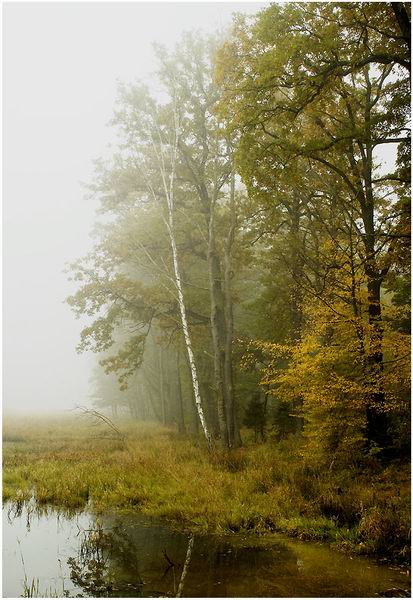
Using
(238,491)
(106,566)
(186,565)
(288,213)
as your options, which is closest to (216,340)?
(288,213)

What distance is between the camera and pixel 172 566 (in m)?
6.38

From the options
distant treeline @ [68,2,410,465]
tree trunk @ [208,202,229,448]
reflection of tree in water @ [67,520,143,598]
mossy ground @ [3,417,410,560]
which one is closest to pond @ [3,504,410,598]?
reflection of tree in water @ [67,520,143,598]

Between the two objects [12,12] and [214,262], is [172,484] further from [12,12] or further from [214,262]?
[12,12]

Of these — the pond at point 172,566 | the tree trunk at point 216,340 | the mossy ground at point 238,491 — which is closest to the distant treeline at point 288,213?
the tree trunk at point 216,340

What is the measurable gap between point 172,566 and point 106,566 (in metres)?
0.94

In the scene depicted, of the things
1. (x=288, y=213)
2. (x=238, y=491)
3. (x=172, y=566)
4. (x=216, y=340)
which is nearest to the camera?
(x=172, y=566)

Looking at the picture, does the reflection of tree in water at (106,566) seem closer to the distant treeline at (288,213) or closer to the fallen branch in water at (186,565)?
the fallen branch in water at (186,565)

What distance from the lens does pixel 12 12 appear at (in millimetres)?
11891

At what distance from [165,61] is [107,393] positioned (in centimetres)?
3965

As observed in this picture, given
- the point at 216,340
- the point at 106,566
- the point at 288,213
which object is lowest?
the point at 106,566

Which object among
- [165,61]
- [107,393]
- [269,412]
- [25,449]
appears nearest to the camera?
[165,61]

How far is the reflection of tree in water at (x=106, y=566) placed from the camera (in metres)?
5.70

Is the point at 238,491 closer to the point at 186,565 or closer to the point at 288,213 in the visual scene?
the point at 186,565

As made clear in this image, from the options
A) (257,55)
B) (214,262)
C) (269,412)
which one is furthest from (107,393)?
(257,55)
